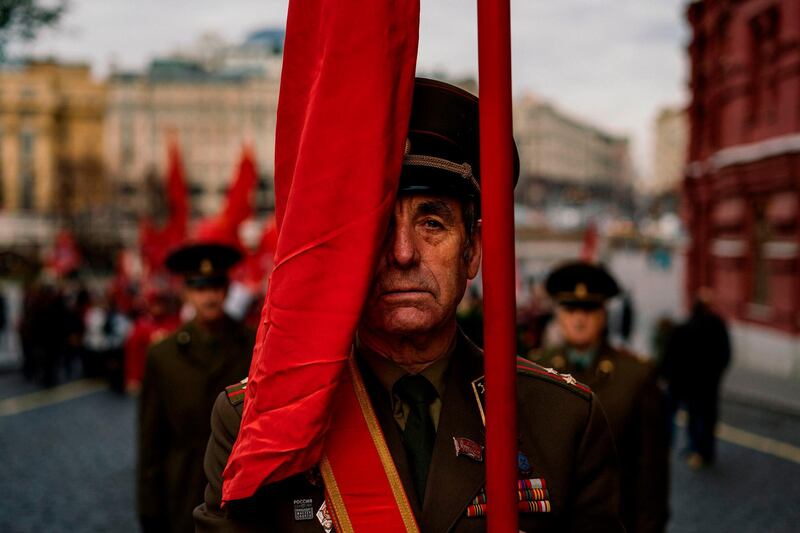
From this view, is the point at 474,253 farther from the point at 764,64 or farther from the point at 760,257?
the point at 764,64

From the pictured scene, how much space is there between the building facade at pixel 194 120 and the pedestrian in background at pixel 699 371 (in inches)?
2151

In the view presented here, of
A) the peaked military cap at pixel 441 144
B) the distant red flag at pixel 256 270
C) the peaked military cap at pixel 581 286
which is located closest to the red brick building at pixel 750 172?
the distant red flag at pixel 256 270

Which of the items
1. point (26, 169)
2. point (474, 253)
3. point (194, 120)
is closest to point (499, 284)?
point (474, 253)

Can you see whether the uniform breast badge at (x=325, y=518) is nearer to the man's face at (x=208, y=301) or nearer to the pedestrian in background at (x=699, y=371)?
the man's face at (x=208, y=301)

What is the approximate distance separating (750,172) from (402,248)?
59.0ft

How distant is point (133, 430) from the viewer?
11.7 meters

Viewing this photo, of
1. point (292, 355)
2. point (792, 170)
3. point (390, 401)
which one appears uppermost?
point (792, 170)

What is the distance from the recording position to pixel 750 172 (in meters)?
17.9

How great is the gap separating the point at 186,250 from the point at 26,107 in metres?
76.7

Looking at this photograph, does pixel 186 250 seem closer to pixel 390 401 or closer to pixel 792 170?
pixel 390 401

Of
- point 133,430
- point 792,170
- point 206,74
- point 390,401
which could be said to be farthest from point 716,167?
point 206,74

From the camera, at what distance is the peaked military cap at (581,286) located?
16.0 ft

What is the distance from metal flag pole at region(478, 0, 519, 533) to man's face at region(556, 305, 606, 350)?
131 inches

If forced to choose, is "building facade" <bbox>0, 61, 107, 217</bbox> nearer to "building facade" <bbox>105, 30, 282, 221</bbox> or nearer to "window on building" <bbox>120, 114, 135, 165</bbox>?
"window on building" <bbox>120, 114, 135, 165</bbox>
